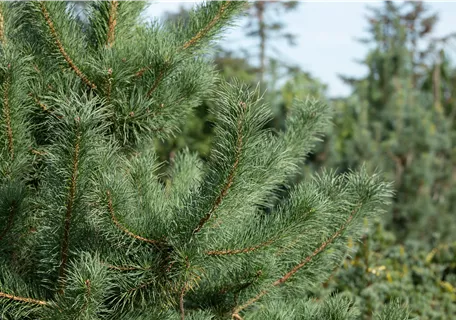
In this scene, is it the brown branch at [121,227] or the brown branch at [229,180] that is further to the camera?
the brown branch at [121,227]

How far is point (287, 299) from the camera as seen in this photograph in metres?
2.64

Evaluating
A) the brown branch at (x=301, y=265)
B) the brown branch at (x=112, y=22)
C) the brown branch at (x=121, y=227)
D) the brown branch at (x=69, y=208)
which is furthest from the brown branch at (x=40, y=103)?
the brown branch at (x=301, y=265)

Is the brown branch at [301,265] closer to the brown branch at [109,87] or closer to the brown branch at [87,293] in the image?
the brown branch at [87,293]

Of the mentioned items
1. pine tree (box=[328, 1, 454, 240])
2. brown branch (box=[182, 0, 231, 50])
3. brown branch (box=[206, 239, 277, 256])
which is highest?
brown branch (box=[182, 0, 231, 50])

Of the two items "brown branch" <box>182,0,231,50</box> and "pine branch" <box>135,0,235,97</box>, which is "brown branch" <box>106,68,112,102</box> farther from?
"brown branch" <box>182,0,231,50</box>

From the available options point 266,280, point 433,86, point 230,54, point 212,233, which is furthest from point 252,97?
point 230,54

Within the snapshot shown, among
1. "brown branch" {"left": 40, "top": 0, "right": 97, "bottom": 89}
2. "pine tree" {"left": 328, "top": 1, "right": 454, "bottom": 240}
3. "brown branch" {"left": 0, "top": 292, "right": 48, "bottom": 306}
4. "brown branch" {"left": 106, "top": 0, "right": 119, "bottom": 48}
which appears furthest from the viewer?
"pine tree" {"left": 328, "top": 1, "right": 454, "bottom": 240}

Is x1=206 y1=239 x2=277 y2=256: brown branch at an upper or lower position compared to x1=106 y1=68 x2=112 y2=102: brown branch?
lower

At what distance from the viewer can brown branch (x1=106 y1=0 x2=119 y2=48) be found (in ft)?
8.32

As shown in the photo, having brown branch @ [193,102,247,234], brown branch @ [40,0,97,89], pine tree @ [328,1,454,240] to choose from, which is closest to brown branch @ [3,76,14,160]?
brown branch @ [40,0,97,89]

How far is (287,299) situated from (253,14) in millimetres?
19954

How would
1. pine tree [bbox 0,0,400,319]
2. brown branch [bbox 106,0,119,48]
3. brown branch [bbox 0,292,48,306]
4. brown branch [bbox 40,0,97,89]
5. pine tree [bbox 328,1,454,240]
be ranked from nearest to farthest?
pine tree [bbox 0,0,400,319]
brown branch [bbox 0,292,48,306]
brown branch [bbox 40,0,97,89]
brown branch [bbox 106,0,119,48]
pine tree [bbox 328,1,454,240]

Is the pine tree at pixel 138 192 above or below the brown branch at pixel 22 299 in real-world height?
above

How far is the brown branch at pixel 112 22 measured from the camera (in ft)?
8.32
